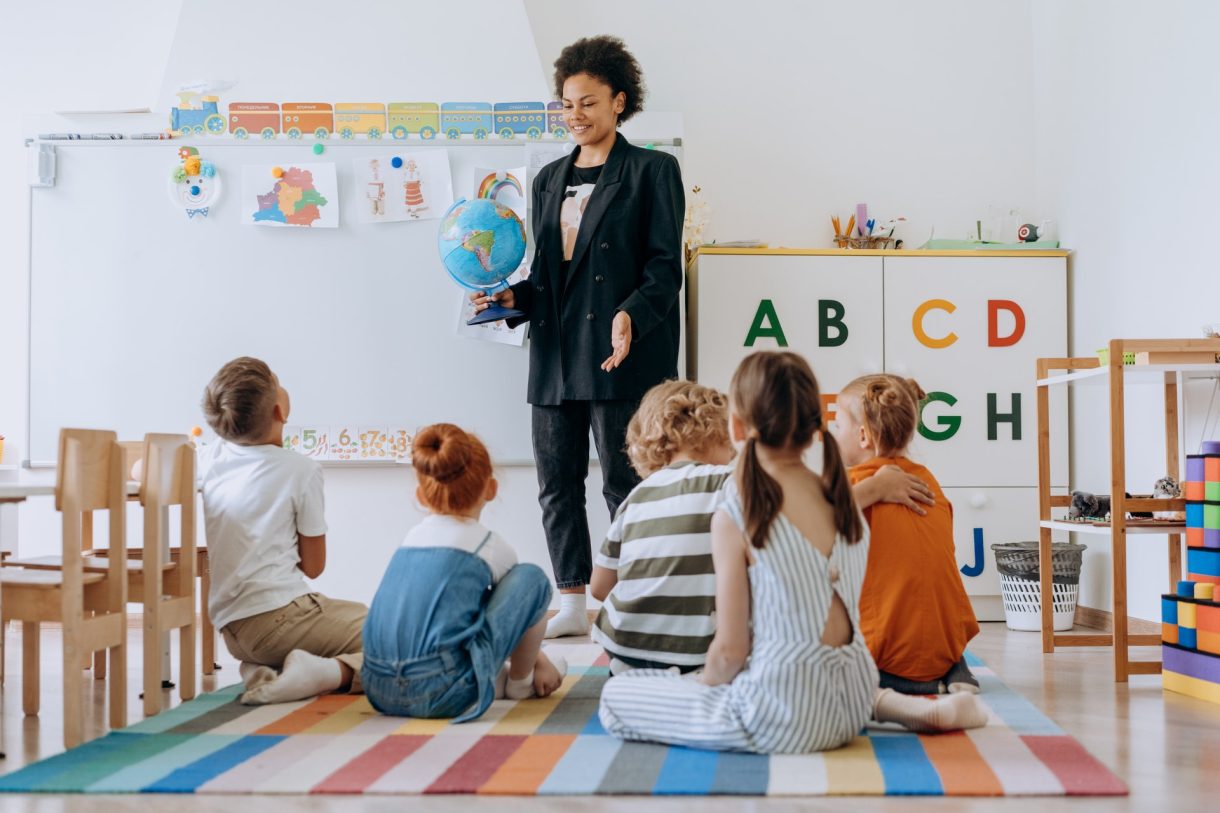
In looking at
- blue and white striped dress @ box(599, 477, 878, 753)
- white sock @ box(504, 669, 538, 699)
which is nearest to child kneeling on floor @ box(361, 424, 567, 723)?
white sock @ box(504, 669, 538, 699)

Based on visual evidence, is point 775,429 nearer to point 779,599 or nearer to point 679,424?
point 779,599

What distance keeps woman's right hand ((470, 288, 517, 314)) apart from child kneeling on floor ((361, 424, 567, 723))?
107cm

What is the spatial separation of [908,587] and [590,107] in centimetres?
165

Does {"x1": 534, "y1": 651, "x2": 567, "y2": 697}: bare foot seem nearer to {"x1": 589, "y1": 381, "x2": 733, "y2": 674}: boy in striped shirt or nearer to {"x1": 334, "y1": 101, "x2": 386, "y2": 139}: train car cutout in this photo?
{"x1": 589, "y1": 381, "x2": 733, "y2": 674}: boy in striped shirt

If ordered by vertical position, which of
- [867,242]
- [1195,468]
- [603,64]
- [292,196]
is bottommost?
[1195,468]

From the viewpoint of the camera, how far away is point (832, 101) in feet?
13.3

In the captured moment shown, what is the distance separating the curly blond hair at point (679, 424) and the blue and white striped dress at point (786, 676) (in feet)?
1.24

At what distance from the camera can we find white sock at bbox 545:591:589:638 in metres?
3.26

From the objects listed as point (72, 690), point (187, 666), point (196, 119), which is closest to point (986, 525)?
point (187, 666)

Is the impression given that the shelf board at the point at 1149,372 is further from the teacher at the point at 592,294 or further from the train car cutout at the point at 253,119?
the train car cutout at the point at 253,119

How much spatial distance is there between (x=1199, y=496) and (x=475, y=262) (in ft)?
6.08

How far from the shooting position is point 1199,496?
2.47 metres

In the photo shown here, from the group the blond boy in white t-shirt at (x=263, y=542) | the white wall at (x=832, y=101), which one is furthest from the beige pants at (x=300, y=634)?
the white wall at (x=832, y=101)

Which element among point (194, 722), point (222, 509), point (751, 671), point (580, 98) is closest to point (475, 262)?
point (580, 98)
